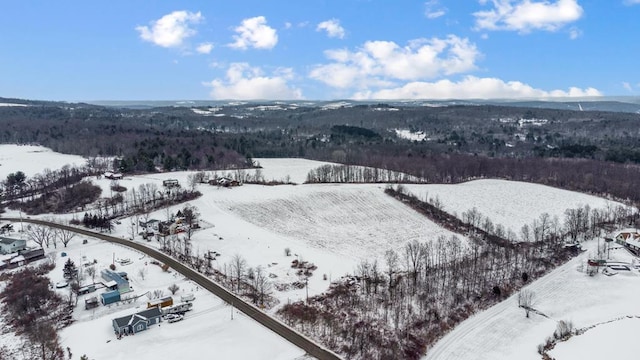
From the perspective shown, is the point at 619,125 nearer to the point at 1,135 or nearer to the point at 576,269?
the point at 576,269

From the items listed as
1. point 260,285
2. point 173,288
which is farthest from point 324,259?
point 173,288

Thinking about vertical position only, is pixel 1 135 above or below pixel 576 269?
above

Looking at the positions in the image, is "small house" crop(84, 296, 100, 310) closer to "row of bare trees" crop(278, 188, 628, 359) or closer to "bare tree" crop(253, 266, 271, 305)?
"bare tree" crop(253, 266, 271, 305)

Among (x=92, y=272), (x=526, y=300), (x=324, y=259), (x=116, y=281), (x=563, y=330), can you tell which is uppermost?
(x=116, y=281)

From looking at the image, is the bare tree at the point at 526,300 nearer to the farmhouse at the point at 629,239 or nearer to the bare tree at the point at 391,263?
the bare tree at the point at 391,263

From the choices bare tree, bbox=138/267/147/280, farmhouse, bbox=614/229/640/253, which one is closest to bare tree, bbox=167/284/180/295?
bare tree, bbox=138/267/147/280

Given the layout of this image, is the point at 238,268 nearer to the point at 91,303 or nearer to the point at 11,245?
the point at 91,303

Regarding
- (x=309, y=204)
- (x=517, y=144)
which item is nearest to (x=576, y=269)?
(x=309, y=204)
